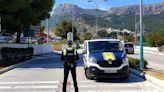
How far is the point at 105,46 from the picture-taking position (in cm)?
2066

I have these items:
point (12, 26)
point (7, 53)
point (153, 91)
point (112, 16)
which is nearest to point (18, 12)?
point (12, 26)

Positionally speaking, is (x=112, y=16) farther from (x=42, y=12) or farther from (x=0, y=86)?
(x=0, y=86)

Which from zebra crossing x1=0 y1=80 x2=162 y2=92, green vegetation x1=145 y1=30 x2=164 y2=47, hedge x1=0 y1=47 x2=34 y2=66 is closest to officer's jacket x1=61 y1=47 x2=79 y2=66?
zebra crossing x1=0 y1=80 x2=162 y2=92

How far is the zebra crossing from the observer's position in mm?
16277

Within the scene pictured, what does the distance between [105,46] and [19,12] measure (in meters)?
20.5

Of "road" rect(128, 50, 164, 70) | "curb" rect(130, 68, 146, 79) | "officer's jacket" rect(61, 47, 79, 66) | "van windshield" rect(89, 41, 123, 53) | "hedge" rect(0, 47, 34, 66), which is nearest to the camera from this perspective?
"officer's jacket" rect(61, 47, 79, 66)

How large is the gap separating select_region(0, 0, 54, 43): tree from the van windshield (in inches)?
623

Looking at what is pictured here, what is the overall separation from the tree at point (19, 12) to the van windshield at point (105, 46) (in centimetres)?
1582

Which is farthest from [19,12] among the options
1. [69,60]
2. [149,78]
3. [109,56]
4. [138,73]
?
[69,60]

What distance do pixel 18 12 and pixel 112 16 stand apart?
5476 inches

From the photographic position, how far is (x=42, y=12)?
46969 millimetres

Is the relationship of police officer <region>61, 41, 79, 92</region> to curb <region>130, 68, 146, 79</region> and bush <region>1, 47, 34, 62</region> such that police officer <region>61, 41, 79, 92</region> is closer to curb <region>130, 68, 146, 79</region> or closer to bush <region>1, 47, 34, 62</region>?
curb <region>130, 68, 146, 79</region>

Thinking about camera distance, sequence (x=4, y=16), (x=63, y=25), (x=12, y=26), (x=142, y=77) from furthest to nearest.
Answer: (x=63, y=25), (x=12, y=26), (x=4, y=16), (x=142, y=77)

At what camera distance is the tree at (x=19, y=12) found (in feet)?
118
